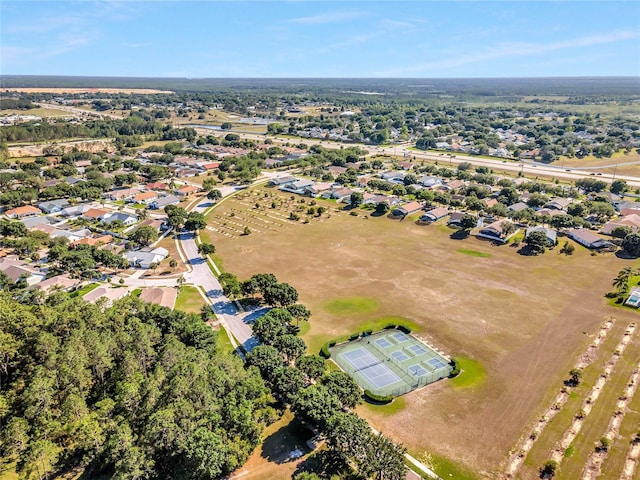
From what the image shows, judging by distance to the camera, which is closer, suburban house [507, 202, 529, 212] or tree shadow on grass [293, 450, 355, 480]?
tree shadow on grass [293, 450, 355, 480]

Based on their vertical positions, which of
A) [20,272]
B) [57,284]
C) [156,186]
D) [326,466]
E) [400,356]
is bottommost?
[400,356]

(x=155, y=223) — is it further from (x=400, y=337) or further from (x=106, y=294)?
(x=400, y=337)

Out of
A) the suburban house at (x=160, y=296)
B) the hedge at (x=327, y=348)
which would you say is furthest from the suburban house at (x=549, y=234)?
the suburban house at (x=160, y=296)

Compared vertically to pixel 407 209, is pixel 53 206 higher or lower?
higher

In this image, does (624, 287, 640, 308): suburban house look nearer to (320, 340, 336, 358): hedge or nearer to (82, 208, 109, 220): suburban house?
(320, 340, 336, 358): hedge

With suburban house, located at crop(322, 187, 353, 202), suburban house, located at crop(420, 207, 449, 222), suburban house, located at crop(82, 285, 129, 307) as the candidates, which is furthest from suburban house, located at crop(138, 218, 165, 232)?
suburban house, located at crop(420, 207, 449, 222)

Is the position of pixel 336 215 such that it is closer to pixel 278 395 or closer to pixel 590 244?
pixel 590 244

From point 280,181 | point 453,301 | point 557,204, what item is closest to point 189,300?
point 453,301
